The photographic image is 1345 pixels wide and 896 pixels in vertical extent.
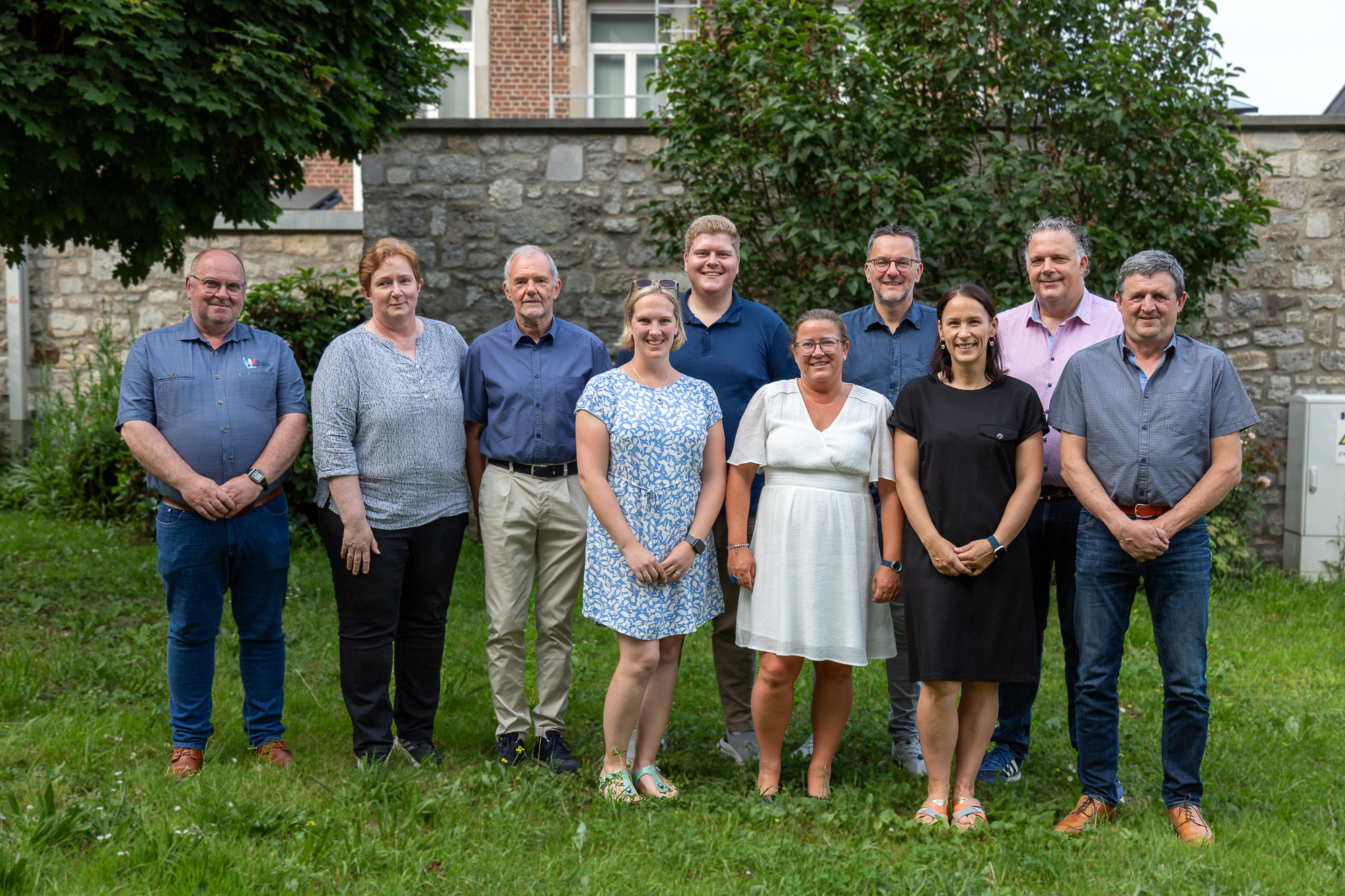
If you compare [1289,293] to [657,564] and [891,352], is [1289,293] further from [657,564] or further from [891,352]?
[657,564]

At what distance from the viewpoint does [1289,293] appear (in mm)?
7676

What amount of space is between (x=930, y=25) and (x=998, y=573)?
4703mm

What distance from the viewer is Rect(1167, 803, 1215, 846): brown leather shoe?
11.1 feet

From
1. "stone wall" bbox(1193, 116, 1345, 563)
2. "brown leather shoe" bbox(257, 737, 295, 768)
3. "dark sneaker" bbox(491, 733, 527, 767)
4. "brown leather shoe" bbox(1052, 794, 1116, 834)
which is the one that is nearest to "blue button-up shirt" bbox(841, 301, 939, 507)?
"brown leather shoe" bbox(1052, 794, 1116, 834)

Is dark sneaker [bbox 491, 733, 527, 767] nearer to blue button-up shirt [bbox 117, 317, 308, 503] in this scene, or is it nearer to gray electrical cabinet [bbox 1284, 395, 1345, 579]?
blue button-up shirt [bbox 117, 317, 308, 503]

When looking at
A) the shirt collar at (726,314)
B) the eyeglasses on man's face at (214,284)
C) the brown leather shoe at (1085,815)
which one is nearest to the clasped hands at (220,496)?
the eyeglasses on man's face at (214,284)

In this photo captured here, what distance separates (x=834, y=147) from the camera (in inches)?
249

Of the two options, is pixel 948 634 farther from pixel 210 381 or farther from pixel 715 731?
pixel 210 381

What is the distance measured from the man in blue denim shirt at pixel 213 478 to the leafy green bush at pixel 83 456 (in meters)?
5.02

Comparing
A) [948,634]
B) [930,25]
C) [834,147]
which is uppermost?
[930,25]

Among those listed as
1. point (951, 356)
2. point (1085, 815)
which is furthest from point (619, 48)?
point (1085, 815)

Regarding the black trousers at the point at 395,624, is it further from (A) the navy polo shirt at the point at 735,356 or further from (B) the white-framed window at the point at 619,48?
(B) the white-framed window at the point at 619,48

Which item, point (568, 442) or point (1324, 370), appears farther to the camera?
point (1324, 370)

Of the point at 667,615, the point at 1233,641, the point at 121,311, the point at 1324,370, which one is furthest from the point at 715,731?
the point at 121,311
